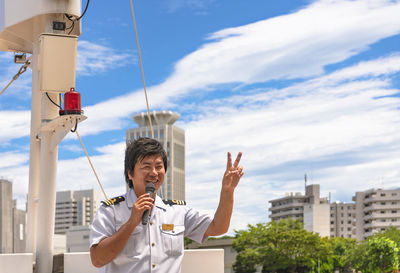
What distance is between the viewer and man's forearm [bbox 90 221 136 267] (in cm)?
269

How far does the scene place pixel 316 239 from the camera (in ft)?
164

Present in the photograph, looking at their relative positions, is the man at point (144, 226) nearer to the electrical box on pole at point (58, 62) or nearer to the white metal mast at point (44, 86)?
the white metal mast at point (44, 86)

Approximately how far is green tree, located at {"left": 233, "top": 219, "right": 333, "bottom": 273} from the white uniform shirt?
156 ft

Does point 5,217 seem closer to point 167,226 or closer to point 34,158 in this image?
point 34,158

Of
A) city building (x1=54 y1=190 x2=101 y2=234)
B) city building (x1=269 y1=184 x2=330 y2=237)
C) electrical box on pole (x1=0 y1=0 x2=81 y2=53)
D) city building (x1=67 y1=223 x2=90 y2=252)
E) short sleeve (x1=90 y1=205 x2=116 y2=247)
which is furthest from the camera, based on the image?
city building (x1=54 y1=190 x2=101 y2=234)

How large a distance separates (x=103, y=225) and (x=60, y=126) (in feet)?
12.3

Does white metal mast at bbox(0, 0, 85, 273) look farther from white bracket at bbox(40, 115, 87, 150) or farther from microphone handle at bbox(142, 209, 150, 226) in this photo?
microphone handle at bbox(142, 209, 150, 226)

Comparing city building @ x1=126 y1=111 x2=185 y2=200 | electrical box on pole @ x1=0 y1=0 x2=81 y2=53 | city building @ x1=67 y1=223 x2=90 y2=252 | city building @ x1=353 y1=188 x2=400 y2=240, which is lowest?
city building @ x1=67 y1=223 x2=90 y2=252

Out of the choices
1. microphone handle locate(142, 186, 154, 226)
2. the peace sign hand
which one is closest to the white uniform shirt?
microphone handle locate(142, 186, 154, 226)

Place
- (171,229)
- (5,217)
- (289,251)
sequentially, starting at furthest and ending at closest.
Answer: (5,217)
(289,251)
(171,229)

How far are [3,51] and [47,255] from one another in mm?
2545

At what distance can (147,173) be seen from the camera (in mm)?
2867

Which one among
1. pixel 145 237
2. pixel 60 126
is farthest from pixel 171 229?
pixel 60 126

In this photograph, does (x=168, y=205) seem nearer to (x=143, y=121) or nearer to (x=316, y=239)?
(x=316, y=239)
